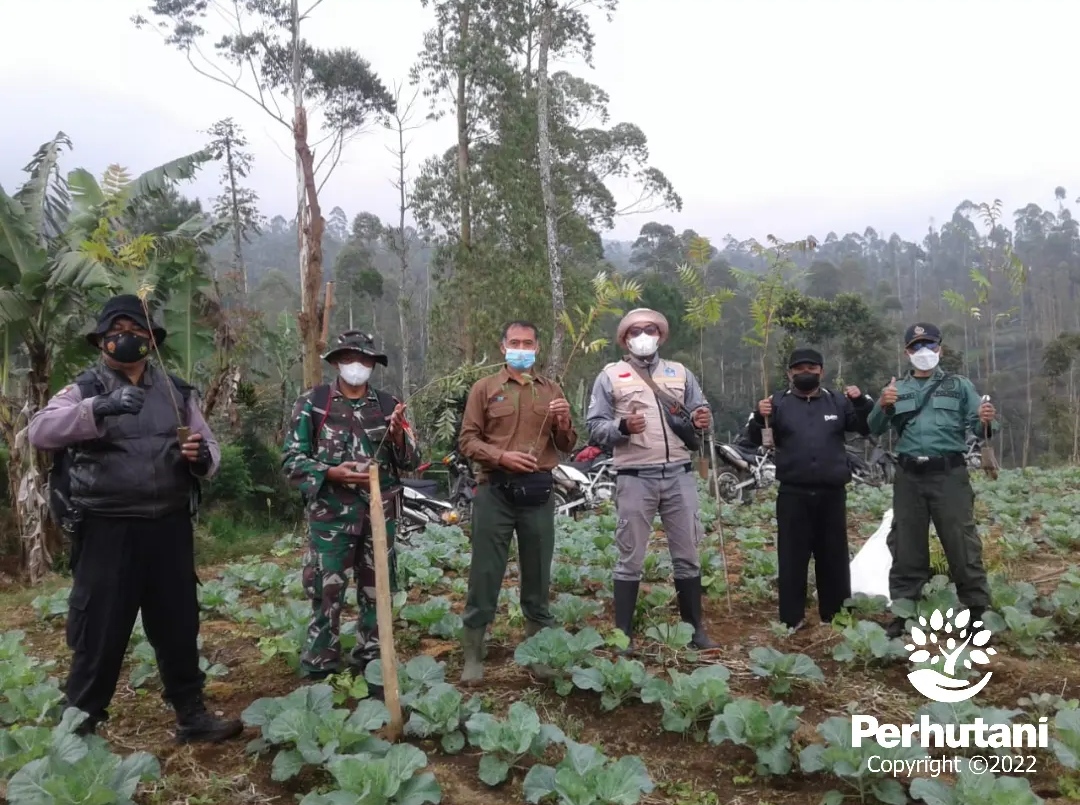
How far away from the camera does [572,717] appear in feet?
11.8

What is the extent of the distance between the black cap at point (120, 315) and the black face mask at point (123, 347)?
4 centimetres

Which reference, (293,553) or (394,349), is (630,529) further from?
(394,349)

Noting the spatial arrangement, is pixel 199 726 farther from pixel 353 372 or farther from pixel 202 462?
pixel 353 372

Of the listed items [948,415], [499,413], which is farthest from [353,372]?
[948,415]

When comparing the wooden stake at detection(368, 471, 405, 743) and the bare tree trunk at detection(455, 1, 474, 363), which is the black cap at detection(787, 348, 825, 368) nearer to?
the wooden stake at detection(368, 471, 405, 743)

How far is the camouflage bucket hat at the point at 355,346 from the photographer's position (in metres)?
3.79

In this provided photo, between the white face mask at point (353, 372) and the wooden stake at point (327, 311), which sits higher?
the wooden stake at point (327, 311)

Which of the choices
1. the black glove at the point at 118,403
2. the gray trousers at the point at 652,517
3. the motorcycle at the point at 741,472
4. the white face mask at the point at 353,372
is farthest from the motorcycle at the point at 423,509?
the black glove at the point at 118,403

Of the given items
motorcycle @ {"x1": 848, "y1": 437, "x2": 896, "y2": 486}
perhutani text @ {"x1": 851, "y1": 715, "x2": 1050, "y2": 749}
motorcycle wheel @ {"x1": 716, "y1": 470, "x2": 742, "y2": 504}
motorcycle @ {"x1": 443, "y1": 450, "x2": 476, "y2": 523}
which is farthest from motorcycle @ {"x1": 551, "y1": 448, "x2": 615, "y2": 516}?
perhutani text @ {"x1": 851, "y1": 715, "x2": 1050, "y2": 749}

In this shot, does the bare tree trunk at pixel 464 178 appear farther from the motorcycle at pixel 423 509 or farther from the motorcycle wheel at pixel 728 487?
the motorcycle at pixel 423 509

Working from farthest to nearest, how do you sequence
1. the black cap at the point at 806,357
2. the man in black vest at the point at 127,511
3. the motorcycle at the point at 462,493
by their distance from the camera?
1. the motorcycle at the point at 462,493
2. the black cap at the point at 806,357
3. the man in black vest at the point at 127,511

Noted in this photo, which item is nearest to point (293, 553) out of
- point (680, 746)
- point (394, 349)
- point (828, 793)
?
point (680, 746)

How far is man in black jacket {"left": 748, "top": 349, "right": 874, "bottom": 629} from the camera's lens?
15.4ft

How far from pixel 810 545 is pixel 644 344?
1.60 meters
